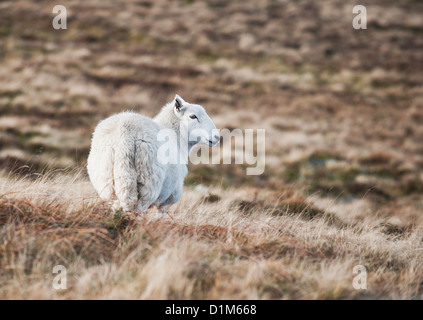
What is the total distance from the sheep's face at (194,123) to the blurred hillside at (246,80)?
5805 millimetres

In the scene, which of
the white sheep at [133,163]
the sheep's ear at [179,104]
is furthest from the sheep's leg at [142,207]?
the sheep's ear at [179,104]

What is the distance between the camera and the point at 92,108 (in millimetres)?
22094

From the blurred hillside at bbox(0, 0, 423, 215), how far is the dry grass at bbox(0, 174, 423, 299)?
23.3ft

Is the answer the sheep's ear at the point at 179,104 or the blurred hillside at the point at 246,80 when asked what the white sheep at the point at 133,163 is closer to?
the sheep's ear at the point at 179,104

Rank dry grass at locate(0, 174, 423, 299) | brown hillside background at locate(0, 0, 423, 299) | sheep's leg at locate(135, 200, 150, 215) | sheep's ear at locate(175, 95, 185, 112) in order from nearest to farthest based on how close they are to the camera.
Result: dry grass at locate(0, 174, 423, 299), brown hillside background at locate(0, 0, 423, 299), sheep's leg at locate(135, 200, 150, 215), sheep's ear at locate(175, 95, 185, 112)

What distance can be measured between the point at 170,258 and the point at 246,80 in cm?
2742

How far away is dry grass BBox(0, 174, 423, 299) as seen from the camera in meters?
3.74

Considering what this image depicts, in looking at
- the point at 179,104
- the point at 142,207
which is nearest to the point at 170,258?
the point at 142,207

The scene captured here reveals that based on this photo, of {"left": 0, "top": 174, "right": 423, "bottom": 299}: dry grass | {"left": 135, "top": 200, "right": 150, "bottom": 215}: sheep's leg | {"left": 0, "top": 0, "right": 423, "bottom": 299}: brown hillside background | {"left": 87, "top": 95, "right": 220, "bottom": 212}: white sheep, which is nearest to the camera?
{"left": 0, "top": 174, "right": 423, "bottom": 299}: dry grass

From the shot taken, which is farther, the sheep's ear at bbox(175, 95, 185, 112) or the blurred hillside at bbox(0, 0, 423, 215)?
the blurred hillside at bbox(0, 0, 423, 215)

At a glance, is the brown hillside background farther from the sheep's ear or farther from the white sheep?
the sheep's ear

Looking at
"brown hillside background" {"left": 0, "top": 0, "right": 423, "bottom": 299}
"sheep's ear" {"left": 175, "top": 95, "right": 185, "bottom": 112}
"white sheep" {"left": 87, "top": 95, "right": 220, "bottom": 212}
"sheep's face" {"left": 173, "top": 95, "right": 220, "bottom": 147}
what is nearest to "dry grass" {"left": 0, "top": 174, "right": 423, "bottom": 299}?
"brown hillside background" {"left": 0, "top": 0, "right": 423, "bottom": 299}

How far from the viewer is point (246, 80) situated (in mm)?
30344

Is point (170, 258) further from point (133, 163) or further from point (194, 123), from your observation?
point (194, 123)
